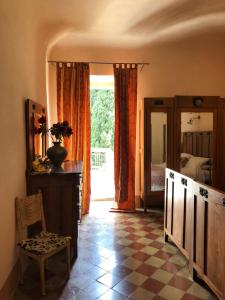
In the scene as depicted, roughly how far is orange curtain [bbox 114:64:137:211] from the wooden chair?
1921mm

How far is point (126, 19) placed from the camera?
11.7ft

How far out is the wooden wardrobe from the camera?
168 inches

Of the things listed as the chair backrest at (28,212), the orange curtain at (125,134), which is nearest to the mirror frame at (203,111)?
the orange curtain at (125,134)

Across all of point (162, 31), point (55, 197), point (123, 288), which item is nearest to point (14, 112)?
point (55, 197)

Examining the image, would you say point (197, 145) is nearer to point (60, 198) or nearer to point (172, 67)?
point (172, 67)

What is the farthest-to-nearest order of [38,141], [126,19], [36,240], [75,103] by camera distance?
1. [75,103]
2. [126,19]
3. [38,141]
4. [36,240]

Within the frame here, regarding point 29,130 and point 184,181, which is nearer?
point 184,181

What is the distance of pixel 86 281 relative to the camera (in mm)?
2371

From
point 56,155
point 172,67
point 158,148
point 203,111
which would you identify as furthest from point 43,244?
point 172,67

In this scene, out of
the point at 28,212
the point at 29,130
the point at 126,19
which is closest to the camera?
the point at 28,212

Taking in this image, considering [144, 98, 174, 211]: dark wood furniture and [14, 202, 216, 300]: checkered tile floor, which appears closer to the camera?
[14, 202, 216, 300]: checkered tile floor

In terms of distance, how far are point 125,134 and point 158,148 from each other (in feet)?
1.90

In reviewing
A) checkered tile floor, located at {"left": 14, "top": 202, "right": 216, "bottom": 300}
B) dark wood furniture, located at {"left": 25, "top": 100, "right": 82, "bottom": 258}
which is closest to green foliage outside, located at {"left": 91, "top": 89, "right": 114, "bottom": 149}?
checkered tile floor, located at {"left": 14, "top": 202, "right": 216, "bottom": 300}

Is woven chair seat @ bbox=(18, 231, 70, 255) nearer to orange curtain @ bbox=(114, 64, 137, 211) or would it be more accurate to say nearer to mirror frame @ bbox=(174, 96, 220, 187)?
orange curtain @ bbox=(114, 64, 137, 211)
